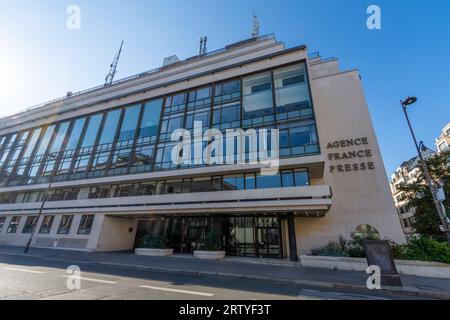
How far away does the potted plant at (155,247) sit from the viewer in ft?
58.6

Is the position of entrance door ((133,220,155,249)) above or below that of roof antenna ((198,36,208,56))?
below

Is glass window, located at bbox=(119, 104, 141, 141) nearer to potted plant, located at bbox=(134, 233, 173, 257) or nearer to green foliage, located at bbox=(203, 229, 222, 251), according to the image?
potted plant, located at bbox=(134, 233, 173, 257)

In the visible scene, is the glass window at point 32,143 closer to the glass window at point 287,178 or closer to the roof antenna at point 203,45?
the roof antenna at point 203,45

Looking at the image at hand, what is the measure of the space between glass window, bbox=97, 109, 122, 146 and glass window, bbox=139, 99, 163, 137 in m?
4.28

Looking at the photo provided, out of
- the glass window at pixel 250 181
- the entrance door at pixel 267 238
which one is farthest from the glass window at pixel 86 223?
the entrance door at pixel 267 238

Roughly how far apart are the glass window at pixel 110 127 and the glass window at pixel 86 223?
30.2ft

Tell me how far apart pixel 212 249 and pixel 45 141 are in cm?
3123

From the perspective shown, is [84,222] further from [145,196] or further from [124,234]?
[145,196]

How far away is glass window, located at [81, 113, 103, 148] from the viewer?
1048 inches

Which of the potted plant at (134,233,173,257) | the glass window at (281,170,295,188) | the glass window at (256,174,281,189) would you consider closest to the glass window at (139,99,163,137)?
the potted plant at (134,233,173,257)

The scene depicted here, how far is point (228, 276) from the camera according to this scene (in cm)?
1067

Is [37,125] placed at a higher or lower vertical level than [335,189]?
higher
